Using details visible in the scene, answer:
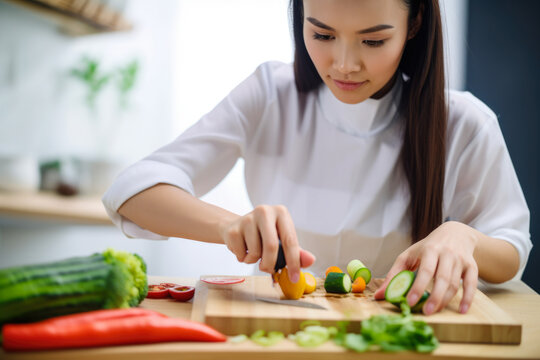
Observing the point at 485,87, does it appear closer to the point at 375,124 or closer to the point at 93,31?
the point at 375,124

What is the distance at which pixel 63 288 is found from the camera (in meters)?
0.93

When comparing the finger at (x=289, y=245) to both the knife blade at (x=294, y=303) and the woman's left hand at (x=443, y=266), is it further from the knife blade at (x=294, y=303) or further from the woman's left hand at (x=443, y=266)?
the woman's left hand at (x=443, y=266)

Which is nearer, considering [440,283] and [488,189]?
[440,283]

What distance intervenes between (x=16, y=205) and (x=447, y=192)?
6.30ft

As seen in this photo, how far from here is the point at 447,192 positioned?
1658 millimetres

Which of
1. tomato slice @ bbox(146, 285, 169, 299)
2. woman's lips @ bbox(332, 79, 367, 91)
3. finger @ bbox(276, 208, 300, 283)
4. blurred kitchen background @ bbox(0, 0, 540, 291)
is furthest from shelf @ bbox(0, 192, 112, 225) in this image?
finger @ bbox(276, 208, 300, 283)

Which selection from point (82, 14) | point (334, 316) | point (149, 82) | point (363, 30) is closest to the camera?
point (334, 316)

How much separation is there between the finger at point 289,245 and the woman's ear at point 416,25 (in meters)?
0.70

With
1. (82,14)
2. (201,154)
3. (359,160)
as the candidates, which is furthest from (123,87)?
(359,160)

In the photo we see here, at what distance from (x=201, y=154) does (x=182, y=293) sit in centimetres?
51

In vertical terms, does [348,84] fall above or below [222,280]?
above

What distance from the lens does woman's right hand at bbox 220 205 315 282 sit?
3.44 feet

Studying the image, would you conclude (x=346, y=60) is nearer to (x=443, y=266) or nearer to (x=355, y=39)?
(x=355, y=39)

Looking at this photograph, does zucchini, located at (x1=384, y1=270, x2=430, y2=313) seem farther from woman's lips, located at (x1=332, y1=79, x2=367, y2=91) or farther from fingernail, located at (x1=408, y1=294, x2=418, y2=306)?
woman's lips, located at (x1=332, y1=79, x2=367, y2=91)
